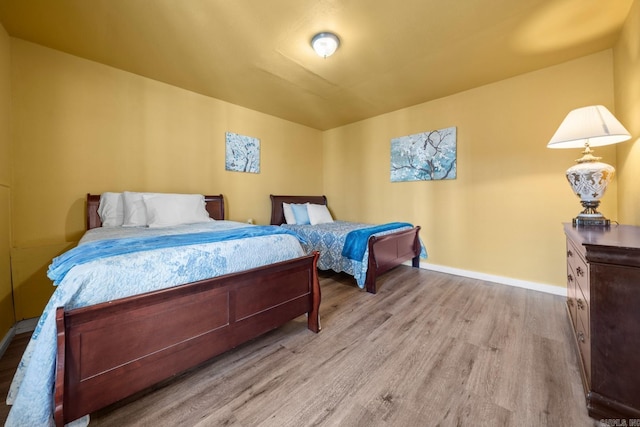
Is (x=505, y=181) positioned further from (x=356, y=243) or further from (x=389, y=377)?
(x=389, y=377)

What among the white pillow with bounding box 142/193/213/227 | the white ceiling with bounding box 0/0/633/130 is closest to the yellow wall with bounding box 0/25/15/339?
the white ceiling with bounding box 0/0/633/130

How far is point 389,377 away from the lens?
1.52 meters

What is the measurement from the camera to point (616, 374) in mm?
1115

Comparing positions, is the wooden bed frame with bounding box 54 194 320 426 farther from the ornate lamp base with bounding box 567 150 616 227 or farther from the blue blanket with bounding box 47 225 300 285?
the ornate lamp base with bounding box 567 150 616 227

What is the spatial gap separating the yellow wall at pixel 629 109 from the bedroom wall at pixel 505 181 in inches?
8.6

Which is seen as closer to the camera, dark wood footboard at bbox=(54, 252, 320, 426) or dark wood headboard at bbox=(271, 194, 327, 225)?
dark wood footboard at bbox=(54, 252, 320, 426)

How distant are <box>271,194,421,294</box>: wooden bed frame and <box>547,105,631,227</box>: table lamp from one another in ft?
5.53

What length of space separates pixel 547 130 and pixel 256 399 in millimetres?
3891

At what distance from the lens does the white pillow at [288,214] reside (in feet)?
13.6

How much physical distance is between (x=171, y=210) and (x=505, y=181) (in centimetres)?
408

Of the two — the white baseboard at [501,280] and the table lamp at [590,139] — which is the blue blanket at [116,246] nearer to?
the table lamp at [590,139]

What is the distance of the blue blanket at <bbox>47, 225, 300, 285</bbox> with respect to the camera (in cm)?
116

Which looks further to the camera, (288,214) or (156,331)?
(288,214)

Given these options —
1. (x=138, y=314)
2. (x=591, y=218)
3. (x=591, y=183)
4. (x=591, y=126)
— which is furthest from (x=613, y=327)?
(x=138, y=314)
